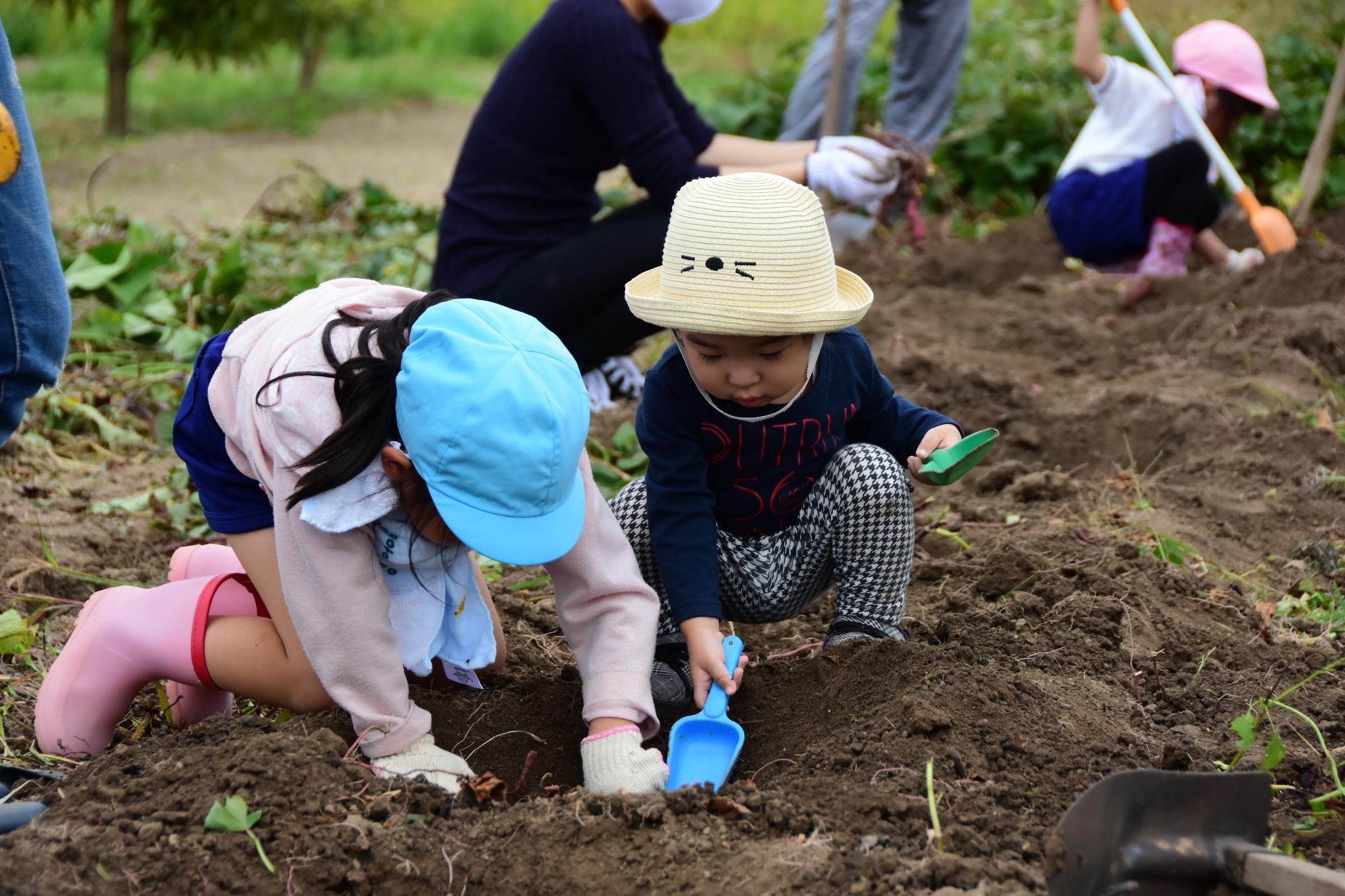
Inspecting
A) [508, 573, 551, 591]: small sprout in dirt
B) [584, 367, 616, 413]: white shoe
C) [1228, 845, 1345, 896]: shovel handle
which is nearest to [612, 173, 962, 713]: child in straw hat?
[508, 573, 551, 591]: small sprout in dirt

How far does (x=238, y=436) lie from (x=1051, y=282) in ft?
13.1

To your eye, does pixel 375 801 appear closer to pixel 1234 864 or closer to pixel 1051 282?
pixel 1234 864

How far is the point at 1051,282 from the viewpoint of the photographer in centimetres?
522

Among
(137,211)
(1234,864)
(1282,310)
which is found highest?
(1234,864)

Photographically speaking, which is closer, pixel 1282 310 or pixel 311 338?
pixel 311 338

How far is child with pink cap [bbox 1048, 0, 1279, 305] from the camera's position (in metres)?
4.91

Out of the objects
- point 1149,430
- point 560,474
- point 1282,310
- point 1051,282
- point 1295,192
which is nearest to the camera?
point 560,474

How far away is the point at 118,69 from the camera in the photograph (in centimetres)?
754

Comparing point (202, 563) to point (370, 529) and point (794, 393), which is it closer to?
point (370, 529)

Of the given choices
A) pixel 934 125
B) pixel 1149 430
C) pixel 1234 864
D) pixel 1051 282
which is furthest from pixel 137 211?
pixel 1234 864

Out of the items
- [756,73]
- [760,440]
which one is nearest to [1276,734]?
[760,440]

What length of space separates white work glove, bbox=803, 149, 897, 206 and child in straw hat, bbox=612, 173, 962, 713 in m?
1.13

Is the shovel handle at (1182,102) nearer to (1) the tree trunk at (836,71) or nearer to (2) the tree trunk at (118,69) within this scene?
(1) the tree trunk at (836,71)

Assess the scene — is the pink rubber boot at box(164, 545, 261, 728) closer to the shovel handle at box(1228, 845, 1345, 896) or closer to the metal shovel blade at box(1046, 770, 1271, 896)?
the metal shovel blade at box(1046, 770, 1271, 896)
